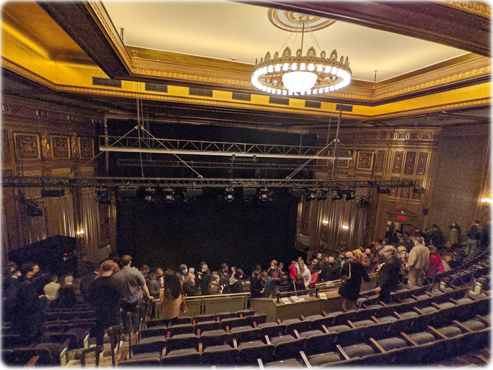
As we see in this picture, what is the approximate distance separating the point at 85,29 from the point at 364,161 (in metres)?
10.6

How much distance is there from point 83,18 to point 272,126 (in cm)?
952

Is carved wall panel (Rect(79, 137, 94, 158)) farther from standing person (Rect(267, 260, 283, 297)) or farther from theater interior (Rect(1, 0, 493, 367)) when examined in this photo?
standing person (Rect(267, 260, 283, 297))

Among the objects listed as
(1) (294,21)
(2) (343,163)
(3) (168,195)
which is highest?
(1) (294,21)

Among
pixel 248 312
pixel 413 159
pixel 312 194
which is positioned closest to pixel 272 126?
pixel 312 194

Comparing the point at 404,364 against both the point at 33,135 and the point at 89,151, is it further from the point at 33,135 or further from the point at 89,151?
the point at 89,151

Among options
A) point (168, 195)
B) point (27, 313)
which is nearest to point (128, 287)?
point (27, 313)

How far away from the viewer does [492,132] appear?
7.84 meters

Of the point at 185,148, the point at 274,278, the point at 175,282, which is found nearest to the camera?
the point at 175,282

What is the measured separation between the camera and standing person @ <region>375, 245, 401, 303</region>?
4.94 metres

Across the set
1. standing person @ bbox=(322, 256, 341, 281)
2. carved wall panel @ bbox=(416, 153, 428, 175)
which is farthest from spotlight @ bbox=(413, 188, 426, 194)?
standing person @ bbox=(322, 256, 341, 281)

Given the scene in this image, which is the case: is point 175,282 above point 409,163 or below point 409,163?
below

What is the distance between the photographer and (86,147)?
342 inches

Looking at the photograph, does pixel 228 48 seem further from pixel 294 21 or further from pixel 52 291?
pixel 52 291

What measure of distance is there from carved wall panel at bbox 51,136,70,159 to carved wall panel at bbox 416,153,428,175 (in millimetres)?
12634
